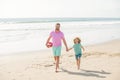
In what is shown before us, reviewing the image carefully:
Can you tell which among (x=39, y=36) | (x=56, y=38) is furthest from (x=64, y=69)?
(x=39, y=36)

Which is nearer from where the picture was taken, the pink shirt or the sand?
the sand

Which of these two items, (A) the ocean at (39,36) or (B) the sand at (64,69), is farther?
(A) the ocean at (39,36)

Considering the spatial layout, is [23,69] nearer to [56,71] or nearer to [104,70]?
[56,71]

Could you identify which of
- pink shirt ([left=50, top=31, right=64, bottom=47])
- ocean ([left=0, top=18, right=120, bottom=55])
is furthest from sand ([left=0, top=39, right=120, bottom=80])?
ocean ([left=0, top=18, right=120, bottom=55])

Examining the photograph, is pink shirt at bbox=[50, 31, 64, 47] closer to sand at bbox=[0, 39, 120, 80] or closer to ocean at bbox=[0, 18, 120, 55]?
sand at bbox=[0, 39, 120, 80]

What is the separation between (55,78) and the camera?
26.5ft

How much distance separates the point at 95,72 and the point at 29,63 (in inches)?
120

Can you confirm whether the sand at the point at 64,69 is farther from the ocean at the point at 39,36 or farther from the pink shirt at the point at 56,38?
the ocean at the point at 39,36

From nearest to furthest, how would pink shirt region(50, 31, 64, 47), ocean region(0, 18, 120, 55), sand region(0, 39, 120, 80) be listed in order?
sand region(0, 39, 120, 80), pink shirt region(50, 31, 64, 47), ocean region(0, 18, 120, 55)

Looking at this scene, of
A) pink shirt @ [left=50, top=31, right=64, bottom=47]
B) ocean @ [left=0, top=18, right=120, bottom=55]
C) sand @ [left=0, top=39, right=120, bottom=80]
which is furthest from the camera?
ocean @ [left=0, top=18, right=120, bottom=55]

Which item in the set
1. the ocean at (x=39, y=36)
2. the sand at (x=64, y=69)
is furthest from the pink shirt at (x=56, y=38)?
the ocean at (x=39, y=36)

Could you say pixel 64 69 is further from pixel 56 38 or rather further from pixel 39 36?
pixel 39 36

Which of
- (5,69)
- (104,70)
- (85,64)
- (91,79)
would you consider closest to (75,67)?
(85,64)

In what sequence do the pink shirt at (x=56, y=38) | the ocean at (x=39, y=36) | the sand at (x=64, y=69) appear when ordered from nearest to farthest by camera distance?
the sand at (x=64, y=69) < the pink shirt at (x=56, y=38) < the ocean at (x=39, y=36)
